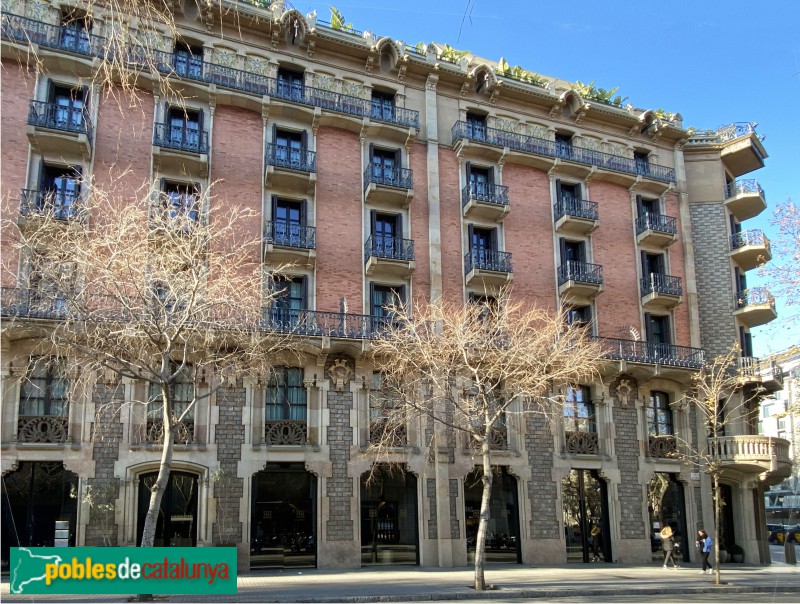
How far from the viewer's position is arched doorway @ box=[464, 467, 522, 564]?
86.9 ft

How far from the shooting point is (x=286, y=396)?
25266 mm

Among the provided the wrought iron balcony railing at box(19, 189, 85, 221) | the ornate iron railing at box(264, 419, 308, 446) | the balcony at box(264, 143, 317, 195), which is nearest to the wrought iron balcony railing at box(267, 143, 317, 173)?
the balcony at box(264, 143, 317, 195)

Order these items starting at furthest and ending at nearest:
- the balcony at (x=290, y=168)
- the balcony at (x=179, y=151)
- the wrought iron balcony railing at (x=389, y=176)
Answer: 1. the wrought iron balcony railing at (x=389, y=176)
2. the balcony at (x=290, y=168)
3. the balcony at (x=179, y=151)

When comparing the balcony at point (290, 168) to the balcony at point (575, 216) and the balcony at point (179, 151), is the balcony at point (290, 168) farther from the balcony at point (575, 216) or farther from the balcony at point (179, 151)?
the balcony at point (575, 216)

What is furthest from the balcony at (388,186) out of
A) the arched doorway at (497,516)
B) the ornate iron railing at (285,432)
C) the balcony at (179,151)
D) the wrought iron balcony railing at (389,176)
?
the arched doorway at (497,516)

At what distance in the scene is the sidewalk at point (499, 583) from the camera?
17734 millimetres

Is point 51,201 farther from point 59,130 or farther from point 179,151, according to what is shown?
point 179,151

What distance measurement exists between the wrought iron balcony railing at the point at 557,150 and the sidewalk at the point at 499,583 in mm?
16274

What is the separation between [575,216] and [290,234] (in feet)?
38.6

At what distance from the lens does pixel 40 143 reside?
23953 mm

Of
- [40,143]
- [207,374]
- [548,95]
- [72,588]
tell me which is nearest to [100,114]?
[40,143]

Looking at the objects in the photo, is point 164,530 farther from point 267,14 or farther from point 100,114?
point 267,14

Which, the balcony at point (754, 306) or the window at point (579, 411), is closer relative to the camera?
the window at point (579, 411)

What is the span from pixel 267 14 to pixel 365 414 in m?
15.2
